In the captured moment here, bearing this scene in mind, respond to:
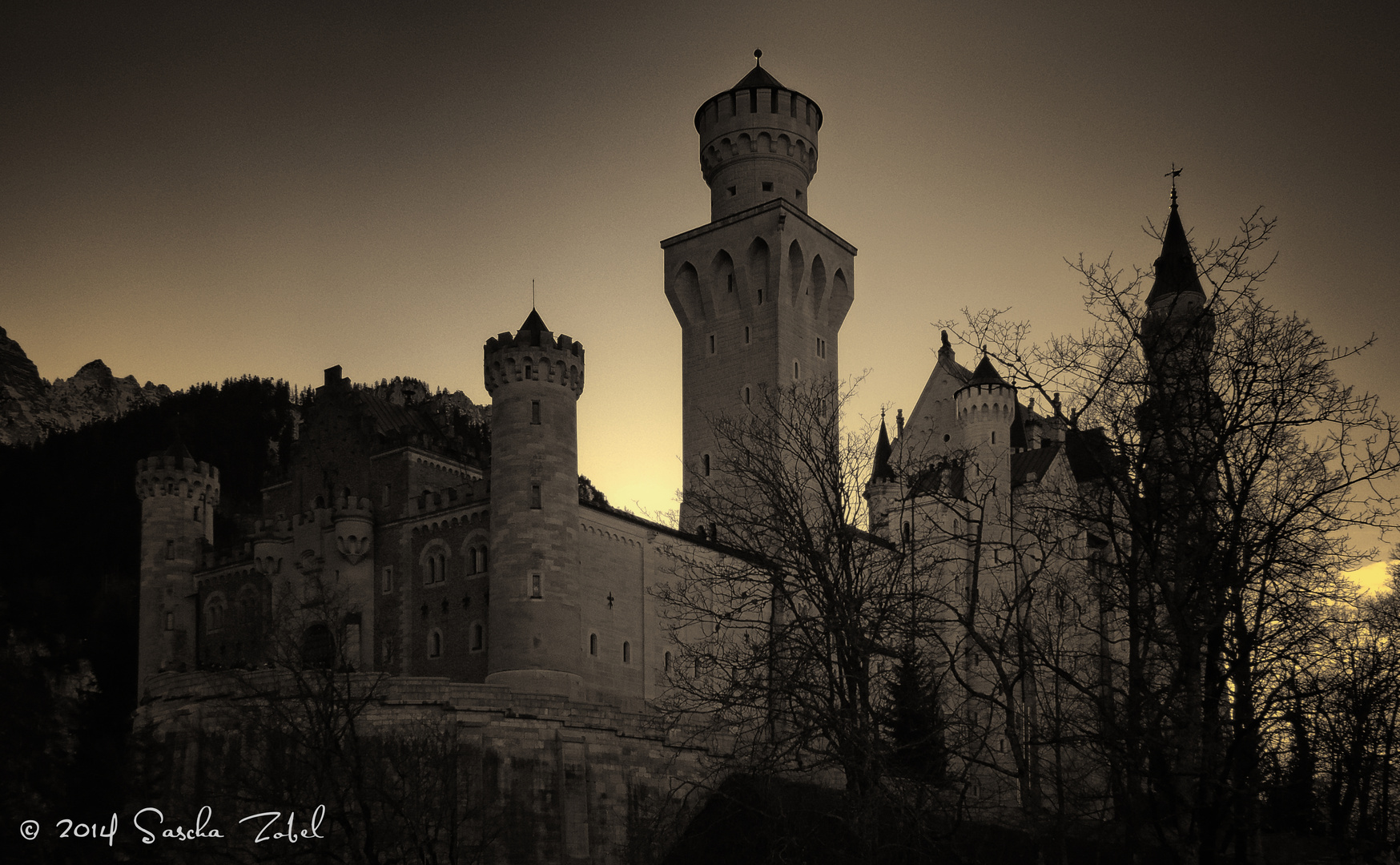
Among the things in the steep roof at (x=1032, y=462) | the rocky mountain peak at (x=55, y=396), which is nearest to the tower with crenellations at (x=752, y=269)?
the steep roof at (x=1032, y=462)

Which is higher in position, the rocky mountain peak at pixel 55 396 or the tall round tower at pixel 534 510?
the rocky mountain peak at pixel 55 396

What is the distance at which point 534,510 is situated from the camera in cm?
4312

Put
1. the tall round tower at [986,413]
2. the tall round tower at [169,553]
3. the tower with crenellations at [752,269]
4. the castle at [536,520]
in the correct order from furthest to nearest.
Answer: the tower with crenellations at [752,269] → the tall round tower at [986,413] → the tall round tower at [169,553] → the castle at [536,520]

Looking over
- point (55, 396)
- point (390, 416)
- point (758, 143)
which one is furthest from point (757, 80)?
point (55, 396)

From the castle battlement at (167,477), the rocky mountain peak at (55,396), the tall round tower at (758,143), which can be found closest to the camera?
the castle battlement at (167,477)

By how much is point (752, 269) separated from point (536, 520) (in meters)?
20.9

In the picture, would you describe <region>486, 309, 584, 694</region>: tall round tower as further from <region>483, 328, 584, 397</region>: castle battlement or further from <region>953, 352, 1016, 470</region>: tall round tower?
<region>953, 352, 1016, 470</region>: tall round tower

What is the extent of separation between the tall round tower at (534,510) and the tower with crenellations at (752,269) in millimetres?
13639

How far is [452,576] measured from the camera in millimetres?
46344

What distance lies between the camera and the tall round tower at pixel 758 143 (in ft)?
203

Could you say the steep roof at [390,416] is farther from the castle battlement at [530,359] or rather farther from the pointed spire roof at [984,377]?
the pointed spire roof at [984,377]

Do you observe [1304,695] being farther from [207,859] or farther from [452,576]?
[452,576]

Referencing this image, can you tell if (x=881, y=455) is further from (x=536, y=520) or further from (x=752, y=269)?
(x=536, y=520)

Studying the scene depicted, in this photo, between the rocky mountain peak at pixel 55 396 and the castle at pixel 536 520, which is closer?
the castle at pixel 536 520
